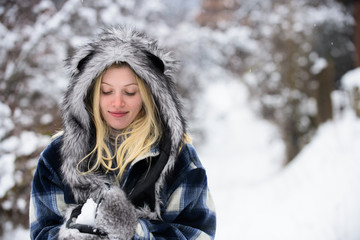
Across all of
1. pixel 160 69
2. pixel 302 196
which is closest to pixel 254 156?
pixel 302 196

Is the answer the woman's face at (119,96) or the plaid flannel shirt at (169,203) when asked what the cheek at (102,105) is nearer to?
the woman's face at (119,96)

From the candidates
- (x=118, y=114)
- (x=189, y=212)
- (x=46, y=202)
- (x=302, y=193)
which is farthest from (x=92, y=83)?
(x=302, y=193)

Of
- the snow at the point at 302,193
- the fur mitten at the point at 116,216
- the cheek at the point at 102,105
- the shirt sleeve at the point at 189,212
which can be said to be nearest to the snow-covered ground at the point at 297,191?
the snow at the point at 302,193

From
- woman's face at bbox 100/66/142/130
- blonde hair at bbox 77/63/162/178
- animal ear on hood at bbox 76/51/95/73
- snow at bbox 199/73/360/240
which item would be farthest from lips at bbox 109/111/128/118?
snow at bbox 199/73/360/240

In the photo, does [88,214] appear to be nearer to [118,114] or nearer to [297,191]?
[118,114]

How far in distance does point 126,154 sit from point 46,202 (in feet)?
1.59

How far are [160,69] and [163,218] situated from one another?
82 cm

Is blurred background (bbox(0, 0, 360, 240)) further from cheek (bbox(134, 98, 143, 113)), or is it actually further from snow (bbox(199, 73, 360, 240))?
cheek (bbox(134, 98, 143, 113))

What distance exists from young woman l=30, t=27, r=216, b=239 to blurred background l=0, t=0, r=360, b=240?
0.40 metres

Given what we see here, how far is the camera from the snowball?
1497mm

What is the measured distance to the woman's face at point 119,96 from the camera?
65.9 inches

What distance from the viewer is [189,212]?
5.51ft

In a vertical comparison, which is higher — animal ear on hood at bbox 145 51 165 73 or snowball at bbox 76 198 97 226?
animal ear on hood at bbox 145 51 165 73

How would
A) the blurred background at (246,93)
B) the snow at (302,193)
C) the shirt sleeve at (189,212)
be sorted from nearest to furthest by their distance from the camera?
the shirt sleeve at (189,212) < the snow at (302,193) < the blurred background at (246,93)
